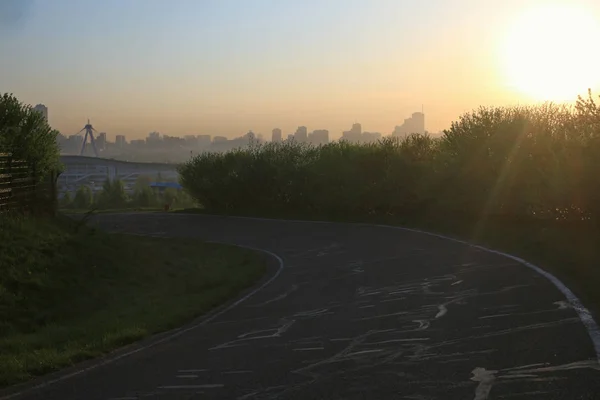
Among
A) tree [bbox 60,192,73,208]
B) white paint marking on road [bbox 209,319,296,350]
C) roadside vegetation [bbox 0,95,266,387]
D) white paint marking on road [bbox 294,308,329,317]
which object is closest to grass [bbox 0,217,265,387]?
roadside vegetation [bbox 0,95,266,387]

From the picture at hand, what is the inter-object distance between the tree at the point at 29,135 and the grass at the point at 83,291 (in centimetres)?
410

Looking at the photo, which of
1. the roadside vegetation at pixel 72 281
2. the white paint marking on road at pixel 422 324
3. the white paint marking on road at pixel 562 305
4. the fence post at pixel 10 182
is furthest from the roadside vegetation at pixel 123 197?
the white paint marking on road at pixel 562 305

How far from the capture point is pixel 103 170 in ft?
401

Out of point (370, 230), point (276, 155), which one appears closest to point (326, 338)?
point (370, 230)

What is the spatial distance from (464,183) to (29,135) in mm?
19787

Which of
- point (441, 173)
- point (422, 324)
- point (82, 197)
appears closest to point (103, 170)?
point (82, 197)

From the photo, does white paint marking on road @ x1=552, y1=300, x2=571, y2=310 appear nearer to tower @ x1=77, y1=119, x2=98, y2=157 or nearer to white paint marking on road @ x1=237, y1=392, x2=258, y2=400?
white paint marking on road @ x1=237, y1=392, x2=258, y2=400

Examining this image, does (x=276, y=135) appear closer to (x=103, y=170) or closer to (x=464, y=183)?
(x=103, y=170)

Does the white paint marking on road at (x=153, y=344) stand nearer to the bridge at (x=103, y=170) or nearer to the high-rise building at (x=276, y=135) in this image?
the high-rise building at (x=276, y=135)

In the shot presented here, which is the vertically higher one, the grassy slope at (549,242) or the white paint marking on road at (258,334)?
the grassy slope at (549,242)

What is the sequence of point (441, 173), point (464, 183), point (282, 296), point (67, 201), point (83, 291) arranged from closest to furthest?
point (282, 296)
point (83, 291)
point (464, 183)
point (441, 173)
point (67, 201)

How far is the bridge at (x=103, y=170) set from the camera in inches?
4435

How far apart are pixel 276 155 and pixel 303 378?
150ft

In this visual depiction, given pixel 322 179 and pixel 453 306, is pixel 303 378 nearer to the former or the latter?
pixel 453 306
